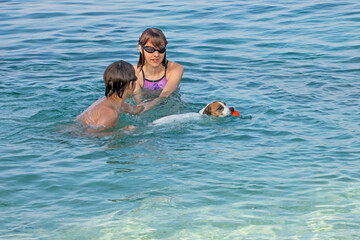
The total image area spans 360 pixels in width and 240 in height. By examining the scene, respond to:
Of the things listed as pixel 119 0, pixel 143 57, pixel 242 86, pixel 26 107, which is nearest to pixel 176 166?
pixel 143 57

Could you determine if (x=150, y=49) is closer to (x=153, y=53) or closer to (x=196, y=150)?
(x=153, y=53)

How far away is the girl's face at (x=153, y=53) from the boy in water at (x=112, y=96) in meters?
1.22

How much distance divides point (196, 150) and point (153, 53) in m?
2.06

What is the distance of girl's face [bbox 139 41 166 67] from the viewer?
7.70 meters

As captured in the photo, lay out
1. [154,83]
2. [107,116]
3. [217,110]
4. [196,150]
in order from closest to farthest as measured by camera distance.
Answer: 1. [196,150]
2. [107,116]
3. [217,110]
4. [154,83]

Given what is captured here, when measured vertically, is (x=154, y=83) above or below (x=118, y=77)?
below

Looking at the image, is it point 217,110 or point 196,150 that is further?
point 217,110

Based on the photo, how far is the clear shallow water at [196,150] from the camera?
4727mm

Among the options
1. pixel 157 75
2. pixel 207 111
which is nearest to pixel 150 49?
pixel 157 75

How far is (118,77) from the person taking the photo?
20.9ft

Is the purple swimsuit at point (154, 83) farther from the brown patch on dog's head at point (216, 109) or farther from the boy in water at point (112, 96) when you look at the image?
the boy in water at point (112, 96)

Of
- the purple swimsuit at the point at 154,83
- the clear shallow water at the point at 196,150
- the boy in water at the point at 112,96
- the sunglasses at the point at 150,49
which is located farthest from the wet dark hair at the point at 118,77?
the purple swimsuit at the point at 154,83

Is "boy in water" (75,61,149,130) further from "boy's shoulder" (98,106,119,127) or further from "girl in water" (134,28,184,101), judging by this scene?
"girl in water" (134,28,184,101)

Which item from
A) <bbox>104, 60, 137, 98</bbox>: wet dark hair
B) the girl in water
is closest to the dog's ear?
the girl in water
